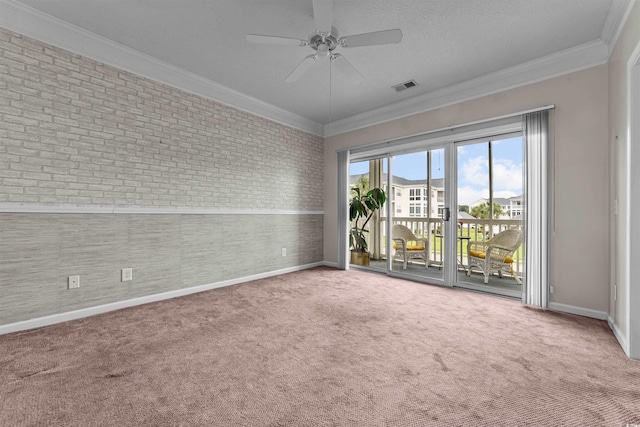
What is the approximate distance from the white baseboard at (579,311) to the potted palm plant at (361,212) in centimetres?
292

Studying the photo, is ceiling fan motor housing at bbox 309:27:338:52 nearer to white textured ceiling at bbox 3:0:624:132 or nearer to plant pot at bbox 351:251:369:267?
white textured ceiling at bbox 3:0:624:132

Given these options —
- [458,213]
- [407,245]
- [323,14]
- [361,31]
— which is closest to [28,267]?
[323,14]

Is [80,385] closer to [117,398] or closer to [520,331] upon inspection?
[117,398]

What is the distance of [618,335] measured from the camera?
2.31 m

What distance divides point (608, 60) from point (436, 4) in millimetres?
1954

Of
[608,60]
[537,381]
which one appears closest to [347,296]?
[537,381]

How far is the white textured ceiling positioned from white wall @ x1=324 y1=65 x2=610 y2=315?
1.45 ft

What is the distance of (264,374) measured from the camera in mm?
1813

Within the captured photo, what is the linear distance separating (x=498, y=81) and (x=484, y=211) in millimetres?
1963

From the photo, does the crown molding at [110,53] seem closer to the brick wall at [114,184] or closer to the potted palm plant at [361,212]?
the brick wall at [114,184]

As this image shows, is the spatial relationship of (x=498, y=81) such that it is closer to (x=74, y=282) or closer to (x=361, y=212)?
(x=361, y=212)

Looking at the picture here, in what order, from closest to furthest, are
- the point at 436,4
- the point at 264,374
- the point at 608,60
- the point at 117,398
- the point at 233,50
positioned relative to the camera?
the point at 117,398
the point at 264,374
the point at 436,4
the point at 608,60
the point at 233,50

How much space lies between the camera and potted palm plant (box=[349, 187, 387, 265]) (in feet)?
17.7

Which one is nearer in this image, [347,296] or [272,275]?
[347,296]
